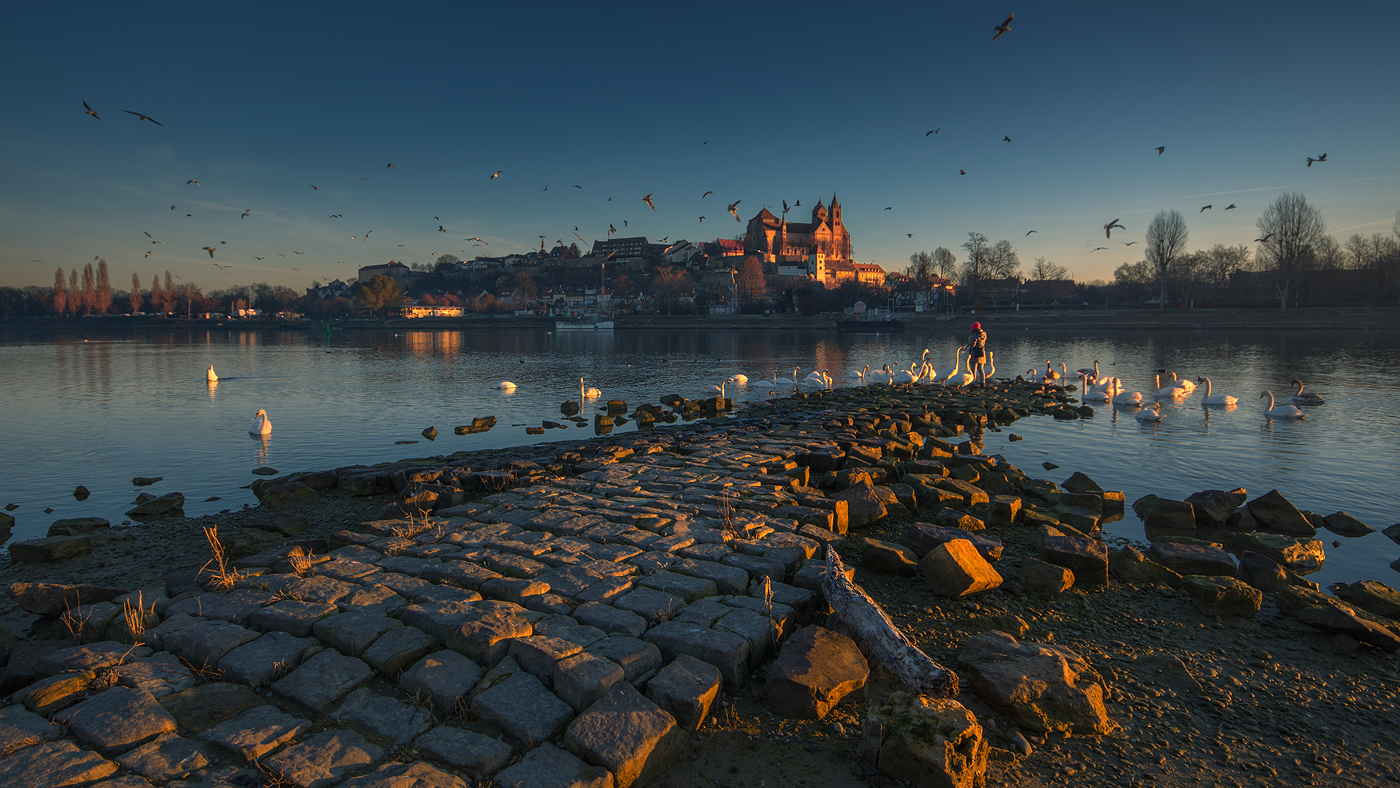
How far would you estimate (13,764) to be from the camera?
2588mm

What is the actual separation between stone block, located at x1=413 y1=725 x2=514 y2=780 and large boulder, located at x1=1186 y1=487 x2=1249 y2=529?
7892mm

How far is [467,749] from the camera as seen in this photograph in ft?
8.90

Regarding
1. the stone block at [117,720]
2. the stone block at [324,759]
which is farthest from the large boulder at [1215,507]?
the stone block at [117,720]

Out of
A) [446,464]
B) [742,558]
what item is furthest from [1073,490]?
[446,464]

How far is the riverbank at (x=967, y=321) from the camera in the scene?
60.6 m

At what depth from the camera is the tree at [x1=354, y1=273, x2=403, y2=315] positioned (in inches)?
4744

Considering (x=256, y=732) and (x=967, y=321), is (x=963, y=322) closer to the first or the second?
(x=967, y=321)

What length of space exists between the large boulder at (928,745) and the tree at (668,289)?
94.8 m

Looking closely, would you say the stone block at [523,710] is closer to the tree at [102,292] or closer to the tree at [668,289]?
the tree at [668,289]

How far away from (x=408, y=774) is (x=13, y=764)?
1.67m

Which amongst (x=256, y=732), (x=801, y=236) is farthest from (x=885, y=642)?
(x=801, y=236)

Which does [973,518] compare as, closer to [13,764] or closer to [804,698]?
[804,698]

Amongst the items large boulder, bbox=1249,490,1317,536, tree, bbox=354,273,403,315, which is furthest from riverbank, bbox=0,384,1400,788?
tree, bbox=354,273,403,315

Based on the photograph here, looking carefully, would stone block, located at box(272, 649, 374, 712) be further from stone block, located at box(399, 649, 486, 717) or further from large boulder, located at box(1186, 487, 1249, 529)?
large boulder, located at box(1186, 487, 1249, 529)
